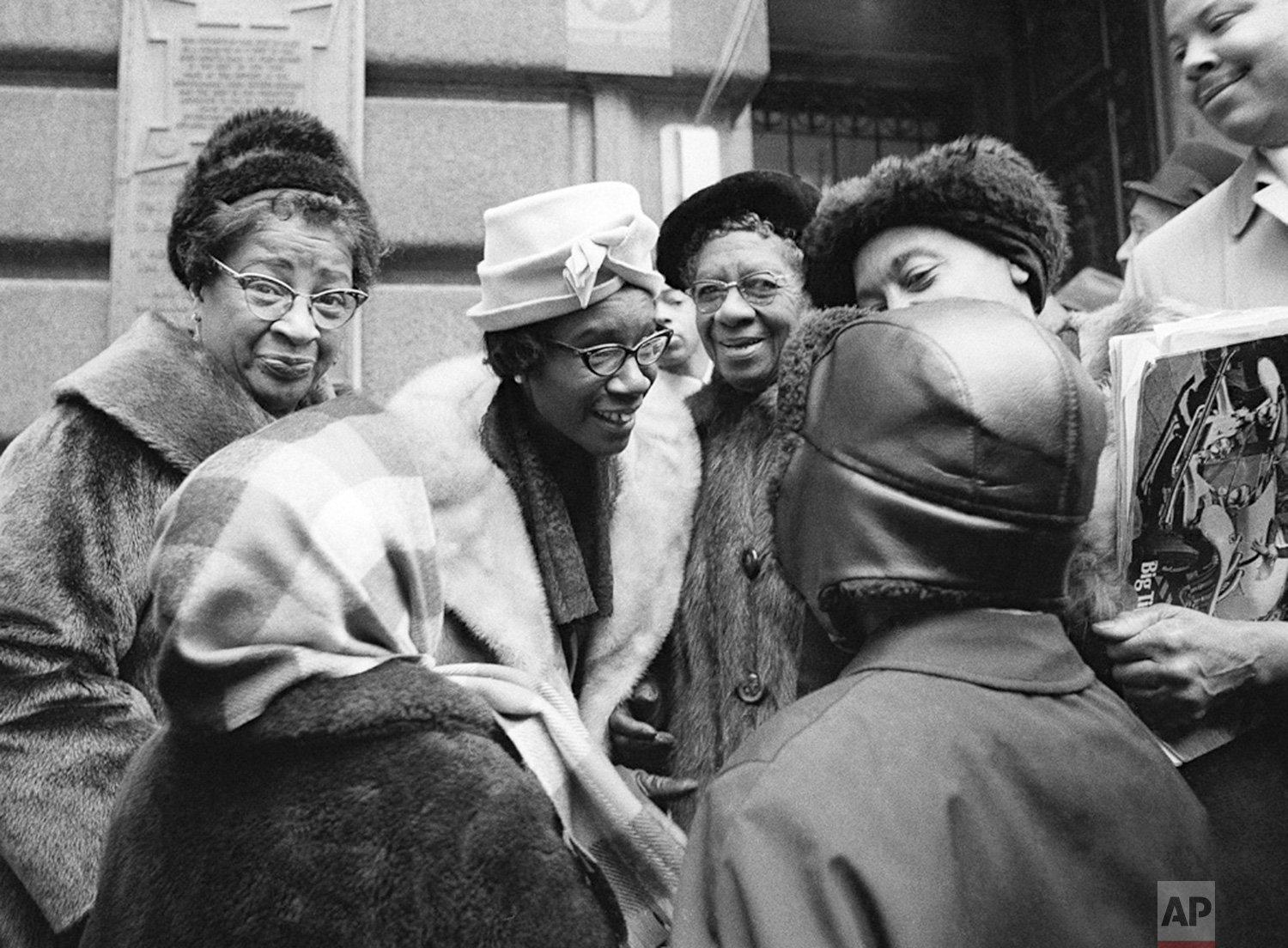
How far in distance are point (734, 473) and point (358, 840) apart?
1329mm

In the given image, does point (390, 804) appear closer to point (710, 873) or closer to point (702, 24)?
point (710, 873)

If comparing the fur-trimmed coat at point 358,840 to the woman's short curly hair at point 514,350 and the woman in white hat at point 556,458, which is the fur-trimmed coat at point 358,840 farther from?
the woman's short curly hair at point 514,350

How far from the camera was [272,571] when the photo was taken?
3.81 feet

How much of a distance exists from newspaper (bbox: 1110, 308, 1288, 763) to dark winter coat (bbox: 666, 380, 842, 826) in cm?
68

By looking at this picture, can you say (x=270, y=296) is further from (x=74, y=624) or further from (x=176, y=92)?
(x=176, y=92)

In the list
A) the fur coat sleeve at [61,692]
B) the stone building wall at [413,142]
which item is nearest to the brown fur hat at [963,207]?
the fur coat sleeve at [61,692]

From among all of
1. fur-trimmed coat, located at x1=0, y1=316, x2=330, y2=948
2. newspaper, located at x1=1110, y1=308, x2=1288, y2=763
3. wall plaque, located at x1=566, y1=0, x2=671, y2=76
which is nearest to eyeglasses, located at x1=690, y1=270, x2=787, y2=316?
newspaper, located at x1=1110, y1=308, x2=1288, y2=763

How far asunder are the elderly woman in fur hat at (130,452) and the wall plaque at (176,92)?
4.72 feet

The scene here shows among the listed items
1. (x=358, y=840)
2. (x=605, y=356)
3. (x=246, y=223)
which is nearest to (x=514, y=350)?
(x=605, y=356)

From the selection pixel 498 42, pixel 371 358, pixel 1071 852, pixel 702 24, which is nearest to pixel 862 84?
pixel 702 24

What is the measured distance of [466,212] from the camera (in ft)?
13.1

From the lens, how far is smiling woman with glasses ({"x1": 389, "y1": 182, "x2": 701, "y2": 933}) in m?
2.11

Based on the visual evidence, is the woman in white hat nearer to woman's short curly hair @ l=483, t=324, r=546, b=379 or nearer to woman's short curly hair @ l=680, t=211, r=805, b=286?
woman's short curly hair @ l=483, t=324, r=546, b=379

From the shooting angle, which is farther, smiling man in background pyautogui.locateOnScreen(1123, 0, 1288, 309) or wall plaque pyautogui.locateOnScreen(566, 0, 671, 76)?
wall plaque pyautogui.locateOnScreen(566, 0, 671, 76)
